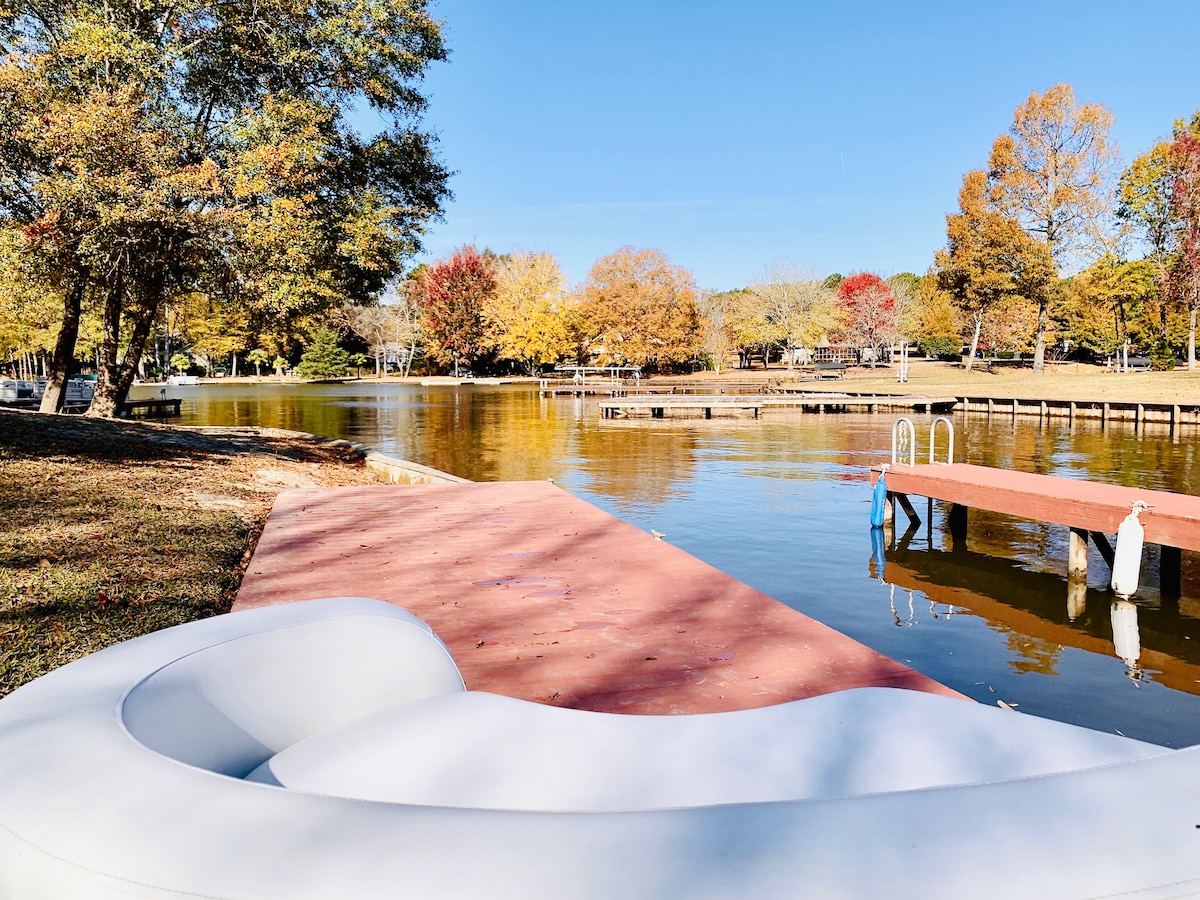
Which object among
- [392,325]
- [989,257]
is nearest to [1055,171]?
[989,257]

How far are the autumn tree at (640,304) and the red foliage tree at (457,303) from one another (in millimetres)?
9662

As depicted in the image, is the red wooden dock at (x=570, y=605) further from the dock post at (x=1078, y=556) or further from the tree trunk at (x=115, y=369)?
the tree trunk at (x=115, y=369)

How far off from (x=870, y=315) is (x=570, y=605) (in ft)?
200

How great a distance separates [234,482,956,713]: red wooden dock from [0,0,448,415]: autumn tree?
5.37 m

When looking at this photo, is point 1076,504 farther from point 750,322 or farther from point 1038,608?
point 750,322

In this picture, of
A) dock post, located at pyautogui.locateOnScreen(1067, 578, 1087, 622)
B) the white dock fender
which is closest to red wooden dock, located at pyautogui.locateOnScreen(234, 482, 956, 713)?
dock post, located at pyautogui.locateOnScreen(1067, 578, 1087, 622)

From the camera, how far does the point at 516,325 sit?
64250mm

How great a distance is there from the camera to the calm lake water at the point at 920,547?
5637mm

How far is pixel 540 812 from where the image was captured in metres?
1.06

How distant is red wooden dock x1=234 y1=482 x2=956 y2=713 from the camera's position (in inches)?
147

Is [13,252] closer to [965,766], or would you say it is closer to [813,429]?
[965,766]

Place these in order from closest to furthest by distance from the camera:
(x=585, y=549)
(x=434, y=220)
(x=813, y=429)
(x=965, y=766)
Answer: (x=965, y=766)
(x=585, y=549)
(x=434, y=220)
(x=813, y=429)

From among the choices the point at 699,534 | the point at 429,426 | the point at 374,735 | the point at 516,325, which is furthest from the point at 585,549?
the point at 516,325

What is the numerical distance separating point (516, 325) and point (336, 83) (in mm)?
50297
